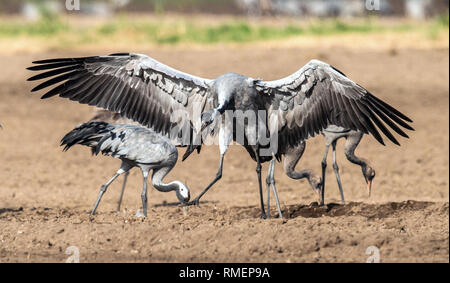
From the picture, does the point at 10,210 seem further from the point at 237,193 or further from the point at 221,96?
the point at 237,193

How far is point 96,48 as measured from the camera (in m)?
20.1

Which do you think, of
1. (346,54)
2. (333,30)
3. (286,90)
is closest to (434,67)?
(346,54)

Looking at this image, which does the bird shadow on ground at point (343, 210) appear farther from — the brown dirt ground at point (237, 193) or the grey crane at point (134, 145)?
the grey crane at point (134, 145)

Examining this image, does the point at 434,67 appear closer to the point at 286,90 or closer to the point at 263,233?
the point at 286,90

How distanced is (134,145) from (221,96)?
1262 mm

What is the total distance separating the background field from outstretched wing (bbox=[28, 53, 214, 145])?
1170 mm

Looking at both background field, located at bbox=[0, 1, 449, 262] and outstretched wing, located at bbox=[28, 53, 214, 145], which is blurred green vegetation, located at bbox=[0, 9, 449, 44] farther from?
outstretched wing, located at bbox=[28, 53, 214, 145]

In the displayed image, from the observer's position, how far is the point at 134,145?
31.4ft

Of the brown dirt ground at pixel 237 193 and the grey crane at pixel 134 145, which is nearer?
the brown dirt ground at pixel 237 193

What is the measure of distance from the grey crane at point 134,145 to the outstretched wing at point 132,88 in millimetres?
218

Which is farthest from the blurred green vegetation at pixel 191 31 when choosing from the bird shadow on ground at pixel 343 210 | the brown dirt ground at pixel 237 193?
the bird shadow on ground at pixel 343 210

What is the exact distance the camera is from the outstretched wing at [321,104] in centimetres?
908

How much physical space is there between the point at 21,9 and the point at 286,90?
95.2ft

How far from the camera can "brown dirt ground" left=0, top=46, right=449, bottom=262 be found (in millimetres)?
7797
